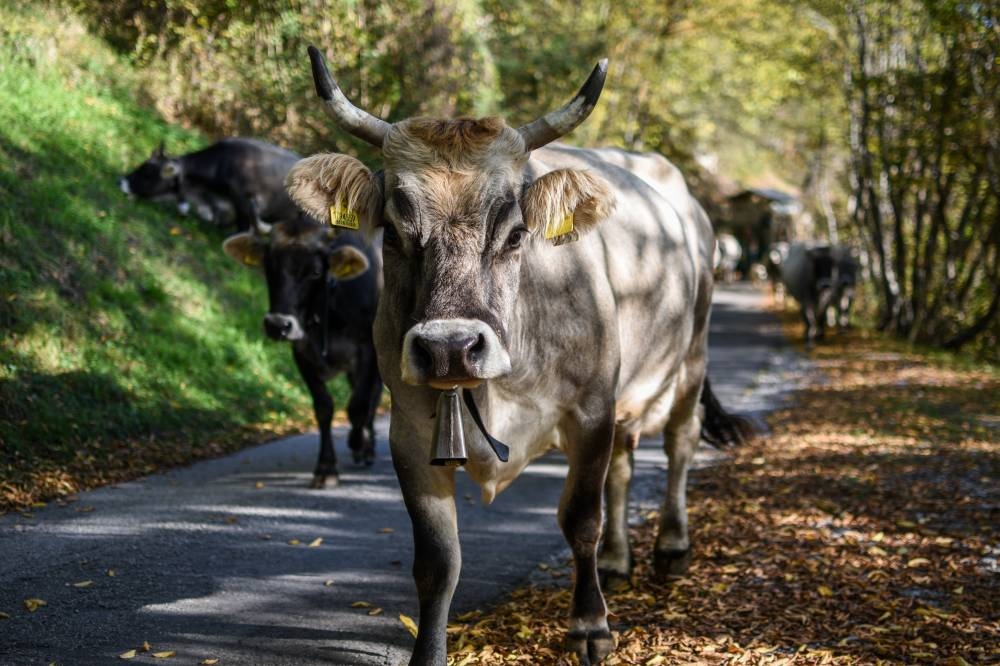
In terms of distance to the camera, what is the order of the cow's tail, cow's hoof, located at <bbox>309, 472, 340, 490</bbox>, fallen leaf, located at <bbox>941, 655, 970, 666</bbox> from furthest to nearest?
1. the cow's tail
2. cow's hoof, located at <bbox>309, 472, 340, 490</bbox>
3. fallen leaf, located at <bbox>941, 655, 970, 666</bbox>

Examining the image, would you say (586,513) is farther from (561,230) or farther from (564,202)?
(564,202)

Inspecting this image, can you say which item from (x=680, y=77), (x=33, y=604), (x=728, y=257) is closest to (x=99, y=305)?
(x=33, y=604)

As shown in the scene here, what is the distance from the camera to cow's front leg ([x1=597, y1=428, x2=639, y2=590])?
18.5ft

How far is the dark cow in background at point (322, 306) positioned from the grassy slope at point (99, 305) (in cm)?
138

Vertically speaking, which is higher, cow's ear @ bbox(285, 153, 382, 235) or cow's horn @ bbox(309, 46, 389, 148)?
cow's horn @ bbox(309, 46, 389, 148)

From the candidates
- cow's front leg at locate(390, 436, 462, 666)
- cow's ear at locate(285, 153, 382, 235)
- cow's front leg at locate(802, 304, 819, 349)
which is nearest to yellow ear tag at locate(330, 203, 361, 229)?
cow's ear at locate(285, 153, 382, 235)

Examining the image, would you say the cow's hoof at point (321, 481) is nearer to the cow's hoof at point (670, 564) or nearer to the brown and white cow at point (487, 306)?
the cow's hoof at point (670, 564)

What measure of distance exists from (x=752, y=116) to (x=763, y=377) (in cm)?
2291

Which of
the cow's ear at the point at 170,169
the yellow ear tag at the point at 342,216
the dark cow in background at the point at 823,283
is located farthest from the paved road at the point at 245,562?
the dark cow in background at the point at 823,283

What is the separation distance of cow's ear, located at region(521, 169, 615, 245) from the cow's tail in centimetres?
435

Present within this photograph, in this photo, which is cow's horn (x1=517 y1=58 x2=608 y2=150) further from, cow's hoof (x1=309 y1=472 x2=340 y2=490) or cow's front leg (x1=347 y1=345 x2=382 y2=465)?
cow's front leg (x1=347 y1=345 x2=382 y2=465)

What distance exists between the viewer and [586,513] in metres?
4.68

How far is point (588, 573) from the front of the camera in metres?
4.66

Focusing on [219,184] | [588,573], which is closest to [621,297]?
[588,573]
